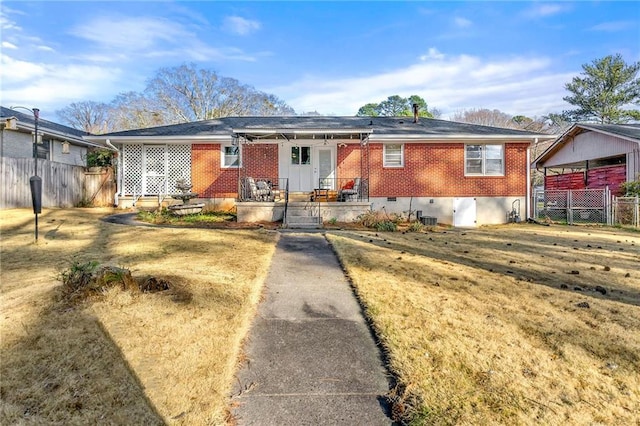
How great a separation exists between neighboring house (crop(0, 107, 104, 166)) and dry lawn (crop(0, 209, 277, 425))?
12.6 m

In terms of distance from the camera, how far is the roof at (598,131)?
17156 mm

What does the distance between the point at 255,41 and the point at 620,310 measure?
22.4m

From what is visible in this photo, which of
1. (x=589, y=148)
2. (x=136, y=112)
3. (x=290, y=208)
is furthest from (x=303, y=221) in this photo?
(x=136, y=112)

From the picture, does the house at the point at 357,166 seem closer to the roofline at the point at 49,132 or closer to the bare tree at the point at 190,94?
the roofline at the point at 49,132

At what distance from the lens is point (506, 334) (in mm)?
3414

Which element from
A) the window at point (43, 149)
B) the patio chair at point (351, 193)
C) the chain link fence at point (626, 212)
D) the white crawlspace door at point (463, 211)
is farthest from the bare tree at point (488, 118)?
the window at point (43, 149)

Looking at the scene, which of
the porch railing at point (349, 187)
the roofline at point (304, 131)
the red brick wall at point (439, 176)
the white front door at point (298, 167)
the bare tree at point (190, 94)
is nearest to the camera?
the roofline at point (304, 131)

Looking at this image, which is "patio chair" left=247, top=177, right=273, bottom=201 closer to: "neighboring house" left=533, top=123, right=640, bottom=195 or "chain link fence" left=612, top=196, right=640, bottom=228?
"chain link fence" left=612, top=196, right=640, bottom=228

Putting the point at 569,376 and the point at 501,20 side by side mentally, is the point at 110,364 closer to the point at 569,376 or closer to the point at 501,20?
the point at 569,376

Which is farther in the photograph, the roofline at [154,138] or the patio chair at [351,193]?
the roofline at [154,138]

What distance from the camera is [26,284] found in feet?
16.2

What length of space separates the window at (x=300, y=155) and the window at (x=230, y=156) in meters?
2.38

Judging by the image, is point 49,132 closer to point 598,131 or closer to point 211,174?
point 211,174

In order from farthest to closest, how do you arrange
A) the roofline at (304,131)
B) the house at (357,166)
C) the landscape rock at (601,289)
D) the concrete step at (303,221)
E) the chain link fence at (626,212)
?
the house at (357,166), the chain link fence at (626,212), the roofline at (304,131), the concrete step at (303,221), the landscape rock at (601,289)
